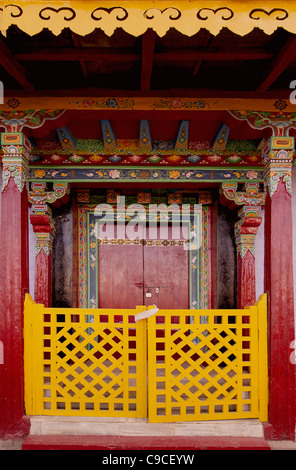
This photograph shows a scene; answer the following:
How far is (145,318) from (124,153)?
230 centimetres

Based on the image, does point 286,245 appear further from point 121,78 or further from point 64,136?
point 64,136

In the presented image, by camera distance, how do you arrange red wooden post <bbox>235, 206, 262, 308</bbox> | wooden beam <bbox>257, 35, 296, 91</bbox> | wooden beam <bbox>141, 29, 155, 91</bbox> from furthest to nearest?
red wooden post <bbox>235, 206, 262, 308</bbox>
wooden beam <bbox>257, 35, 296, 91</bbox>
wooden beam <bbox>141, 29, 155, 91</bbox>

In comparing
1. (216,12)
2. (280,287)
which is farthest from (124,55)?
(280,287)

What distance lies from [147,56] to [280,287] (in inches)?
89.4

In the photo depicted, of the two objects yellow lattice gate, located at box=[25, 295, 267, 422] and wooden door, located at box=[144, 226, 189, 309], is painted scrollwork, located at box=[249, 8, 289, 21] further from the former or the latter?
wooden door, located at box=[144, 226, 189, 309]

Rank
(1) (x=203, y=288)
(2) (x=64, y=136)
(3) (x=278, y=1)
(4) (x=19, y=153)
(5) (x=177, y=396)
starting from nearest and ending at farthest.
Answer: (3) (x=278, y=1)
(5) (x=177, y=396)
(4) (x=19, y=153)
(2) (x=64, y=136)
(1) (x=203, y=288)

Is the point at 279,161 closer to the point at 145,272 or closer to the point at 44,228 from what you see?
the point at 145,272

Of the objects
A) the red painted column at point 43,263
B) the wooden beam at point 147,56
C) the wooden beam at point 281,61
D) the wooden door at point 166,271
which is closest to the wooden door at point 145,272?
the wooden door at point 166,271

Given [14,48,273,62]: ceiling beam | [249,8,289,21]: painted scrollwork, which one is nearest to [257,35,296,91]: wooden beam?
[14,48,273,62]: ceiling beam

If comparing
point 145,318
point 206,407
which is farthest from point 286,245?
point 206,407

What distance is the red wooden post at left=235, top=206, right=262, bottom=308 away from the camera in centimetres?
524

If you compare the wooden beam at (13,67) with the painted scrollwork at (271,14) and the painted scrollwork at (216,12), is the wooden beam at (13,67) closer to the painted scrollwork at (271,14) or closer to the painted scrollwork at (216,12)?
the painted scrollwork at (216,12)

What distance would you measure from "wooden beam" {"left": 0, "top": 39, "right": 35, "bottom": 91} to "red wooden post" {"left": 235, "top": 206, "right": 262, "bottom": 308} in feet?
10.5

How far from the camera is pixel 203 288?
5.74 m
